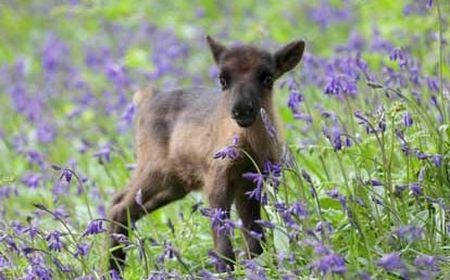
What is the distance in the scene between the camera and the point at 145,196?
6.37 metres

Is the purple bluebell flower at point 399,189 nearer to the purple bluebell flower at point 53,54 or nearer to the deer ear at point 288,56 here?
the deer ear at point 288,56

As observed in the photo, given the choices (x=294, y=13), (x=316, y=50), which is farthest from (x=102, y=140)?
(x=294, y=13)

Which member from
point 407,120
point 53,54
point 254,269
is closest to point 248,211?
point 407,120

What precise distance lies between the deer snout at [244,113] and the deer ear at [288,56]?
44cm

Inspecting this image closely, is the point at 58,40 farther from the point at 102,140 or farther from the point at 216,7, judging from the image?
the point at 102,140

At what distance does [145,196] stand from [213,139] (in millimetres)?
627

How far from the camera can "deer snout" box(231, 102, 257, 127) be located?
5.39 metres

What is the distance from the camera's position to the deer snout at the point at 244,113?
539cm

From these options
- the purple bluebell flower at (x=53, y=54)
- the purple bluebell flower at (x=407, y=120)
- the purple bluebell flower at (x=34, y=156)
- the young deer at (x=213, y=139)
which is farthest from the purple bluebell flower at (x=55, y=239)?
the purple bluebell flower at (x=53, y=54)

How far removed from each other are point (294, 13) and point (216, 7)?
4.80 ft

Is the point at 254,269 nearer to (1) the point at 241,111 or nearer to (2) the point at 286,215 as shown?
(2) the point at 286,215

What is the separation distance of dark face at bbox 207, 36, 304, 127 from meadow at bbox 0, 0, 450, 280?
1.11 ft

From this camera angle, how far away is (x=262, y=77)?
5.60 m

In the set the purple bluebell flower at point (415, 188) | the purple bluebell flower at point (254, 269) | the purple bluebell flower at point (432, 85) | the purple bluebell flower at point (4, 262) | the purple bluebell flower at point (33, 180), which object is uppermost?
the purple bluebell flower at point (432, 85)
